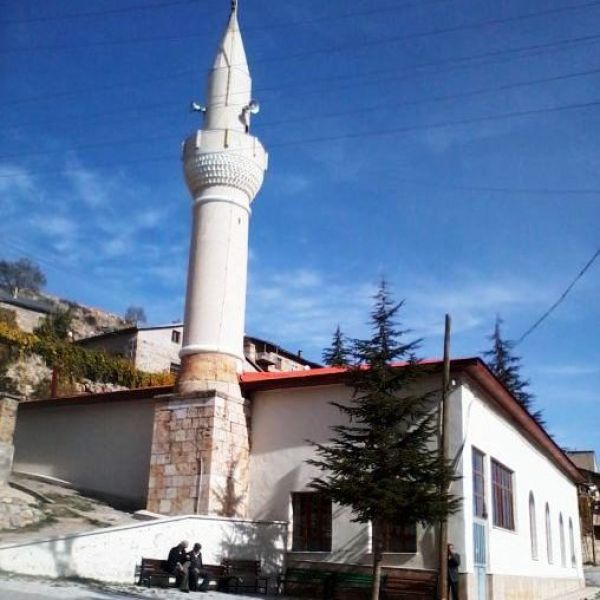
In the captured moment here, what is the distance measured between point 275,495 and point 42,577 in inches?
270

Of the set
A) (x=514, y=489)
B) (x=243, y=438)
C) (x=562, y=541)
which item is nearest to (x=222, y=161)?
(x=243, y=438)

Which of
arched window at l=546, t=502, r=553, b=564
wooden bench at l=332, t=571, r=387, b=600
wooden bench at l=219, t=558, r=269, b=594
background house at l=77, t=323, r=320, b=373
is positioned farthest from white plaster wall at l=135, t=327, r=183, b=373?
wooden bench at l=332, t=571, r=387, b=600

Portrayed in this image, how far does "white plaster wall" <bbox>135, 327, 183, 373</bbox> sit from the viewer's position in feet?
140

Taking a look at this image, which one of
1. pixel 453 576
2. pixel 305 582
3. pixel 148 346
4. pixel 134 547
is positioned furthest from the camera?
pixel 148 346

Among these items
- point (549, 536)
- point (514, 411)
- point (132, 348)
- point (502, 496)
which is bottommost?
point (549, 536)

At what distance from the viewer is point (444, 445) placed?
50.7ft

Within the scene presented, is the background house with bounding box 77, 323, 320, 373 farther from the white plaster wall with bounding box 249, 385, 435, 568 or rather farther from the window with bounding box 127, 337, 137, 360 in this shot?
the white plaster wall with bounding box 249, 385, 435, 568

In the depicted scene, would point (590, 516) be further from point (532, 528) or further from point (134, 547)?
point (134, 547)

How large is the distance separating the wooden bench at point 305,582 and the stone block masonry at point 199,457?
1932mm

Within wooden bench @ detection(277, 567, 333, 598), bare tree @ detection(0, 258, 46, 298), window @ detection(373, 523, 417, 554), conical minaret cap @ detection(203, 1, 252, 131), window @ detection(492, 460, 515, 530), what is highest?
bare tree @ detection(0, 258, 46, 298)

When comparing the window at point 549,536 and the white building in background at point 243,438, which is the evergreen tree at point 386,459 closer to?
the white building in background at point 243,438

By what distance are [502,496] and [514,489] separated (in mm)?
1301

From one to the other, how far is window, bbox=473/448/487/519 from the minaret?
5.42m

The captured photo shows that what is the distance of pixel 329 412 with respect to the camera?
17.9 metres
